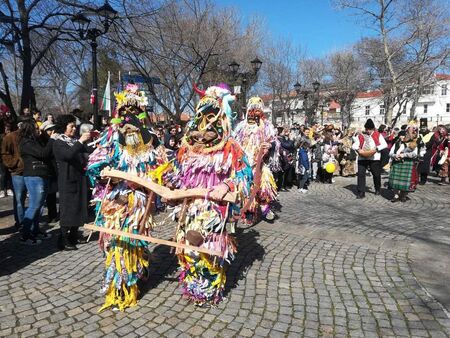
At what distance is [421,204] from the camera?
818 cm

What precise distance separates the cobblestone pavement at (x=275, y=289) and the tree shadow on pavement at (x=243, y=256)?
1 cm

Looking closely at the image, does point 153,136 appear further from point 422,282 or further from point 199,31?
point 199,31

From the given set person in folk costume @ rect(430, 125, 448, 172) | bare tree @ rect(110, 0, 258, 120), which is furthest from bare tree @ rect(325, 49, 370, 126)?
person in folk costume @ rect(430, 125, 448, 172)

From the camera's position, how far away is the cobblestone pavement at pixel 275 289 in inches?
126

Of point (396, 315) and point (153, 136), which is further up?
point (153, 136)

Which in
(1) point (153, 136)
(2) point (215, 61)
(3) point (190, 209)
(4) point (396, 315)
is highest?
(2) point (215, 61)

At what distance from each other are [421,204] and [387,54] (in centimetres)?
1665

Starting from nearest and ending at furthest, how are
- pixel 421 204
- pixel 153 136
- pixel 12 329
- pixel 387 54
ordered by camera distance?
pixel 12 329
pixel 153 136
pixel 421 204
pixel 387 54

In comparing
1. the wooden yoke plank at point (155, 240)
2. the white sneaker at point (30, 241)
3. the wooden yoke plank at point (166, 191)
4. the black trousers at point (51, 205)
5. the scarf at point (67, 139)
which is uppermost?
the scarf at point (67, 139)

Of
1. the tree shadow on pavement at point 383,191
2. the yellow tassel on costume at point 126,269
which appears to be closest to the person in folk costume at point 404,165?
the tree shadow on pavement at point 383,191

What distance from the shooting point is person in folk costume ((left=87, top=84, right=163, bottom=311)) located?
11.4 feet

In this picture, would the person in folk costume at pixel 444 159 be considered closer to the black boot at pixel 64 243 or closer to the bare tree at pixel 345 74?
the black boot at pixel 64 243

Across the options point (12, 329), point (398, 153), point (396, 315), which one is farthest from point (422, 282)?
point (398, 153)

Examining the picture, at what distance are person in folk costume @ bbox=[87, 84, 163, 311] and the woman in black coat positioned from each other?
3.92 feet
